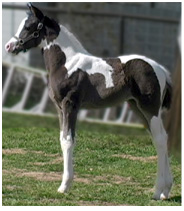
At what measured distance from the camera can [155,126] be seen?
5.81 metres

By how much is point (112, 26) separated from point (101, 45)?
721mm

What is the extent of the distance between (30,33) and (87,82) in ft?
1.81

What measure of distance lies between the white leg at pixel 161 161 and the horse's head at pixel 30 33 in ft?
3.36

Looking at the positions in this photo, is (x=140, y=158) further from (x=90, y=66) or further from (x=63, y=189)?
(x=90, y=66)

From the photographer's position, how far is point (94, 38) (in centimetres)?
1025

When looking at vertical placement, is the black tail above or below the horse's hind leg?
above

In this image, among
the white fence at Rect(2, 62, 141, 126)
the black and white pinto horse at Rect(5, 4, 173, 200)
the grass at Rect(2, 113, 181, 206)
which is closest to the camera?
the black and white pinto horse at Rect(5, 4, 173, 200)

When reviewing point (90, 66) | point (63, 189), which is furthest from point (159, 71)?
point (63, 189)

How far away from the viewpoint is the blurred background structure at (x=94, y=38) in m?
8.92

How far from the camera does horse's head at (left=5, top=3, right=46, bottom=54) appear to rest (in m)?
5.75

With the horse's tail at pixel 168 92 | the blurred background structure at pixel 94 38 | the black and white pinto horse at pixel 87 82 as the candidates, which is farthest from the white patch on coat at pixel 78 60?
the blurred background structure at pixel 94 38

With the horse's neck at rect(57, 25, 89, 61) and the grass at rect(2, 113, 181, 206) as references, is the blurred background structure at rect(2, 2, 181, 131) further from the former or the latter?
the horse's neck at rect(57, 25, 89, 61)

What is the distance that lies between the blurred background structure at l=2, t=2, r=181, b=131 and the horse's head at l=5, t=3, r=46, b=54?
2.43 meters

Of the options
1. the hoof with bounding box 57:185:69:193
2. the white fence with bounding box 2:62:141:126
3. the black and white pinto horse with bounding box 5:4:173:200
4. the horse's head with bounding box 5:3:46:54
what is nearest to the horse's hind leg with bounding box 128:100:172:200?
the black and white pinto horse with bounding box 5:4:173:200
